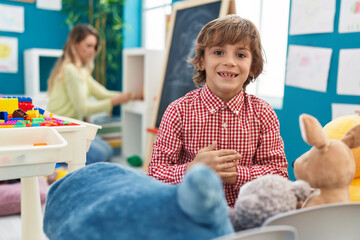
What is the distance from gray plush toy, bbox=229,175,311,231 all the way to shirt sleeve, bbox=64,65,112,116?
215 centimetres

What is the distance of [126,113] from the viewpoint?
3041mm

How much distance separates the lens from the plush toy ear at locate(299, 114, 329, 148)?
584 millimetres

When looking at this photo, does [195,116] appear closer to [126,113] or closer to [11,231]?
[11,231]

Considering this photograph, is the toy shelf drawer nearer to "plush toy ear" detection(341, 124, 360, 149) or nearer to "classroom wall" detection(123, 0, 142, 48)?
"plush toy ear" detection(341, 124, 360, 149)

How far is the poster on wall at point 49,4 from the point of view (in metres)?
3.40

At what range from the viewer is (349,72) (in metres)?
1.51

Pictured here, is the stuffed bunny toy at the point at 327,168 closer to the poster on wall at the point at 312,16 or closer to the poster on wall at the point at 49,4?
the poster on wall at the point at 312,16

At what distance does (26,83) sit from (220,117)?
2.89 meters

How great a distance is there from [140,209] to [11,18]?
331cm

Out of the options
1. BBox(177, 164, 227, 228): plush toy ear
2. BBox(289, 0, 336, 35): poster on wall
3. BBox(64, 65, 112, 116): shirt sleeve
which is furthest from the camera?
BBox(64, 65, 112, 116): shirt sleeve

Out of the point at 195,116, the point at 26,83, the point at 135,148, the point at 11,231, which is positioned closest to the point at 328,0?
the point at 195,116

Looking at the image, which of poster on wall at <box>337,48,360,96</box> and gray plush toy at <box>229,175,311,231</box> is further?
poster on wall at <box>337,48,360,96</box>

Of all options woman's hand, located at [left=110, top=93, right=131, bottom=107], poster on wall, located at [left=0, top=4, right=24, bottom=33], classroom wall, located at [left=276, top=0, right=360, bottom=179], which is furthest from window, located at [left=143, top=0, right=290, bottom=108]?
poster on wall, located at [left=0, top=4, right=24, bottom=33]

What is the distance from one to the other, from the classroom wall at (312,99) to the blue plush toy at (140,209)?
1242 millimetres
